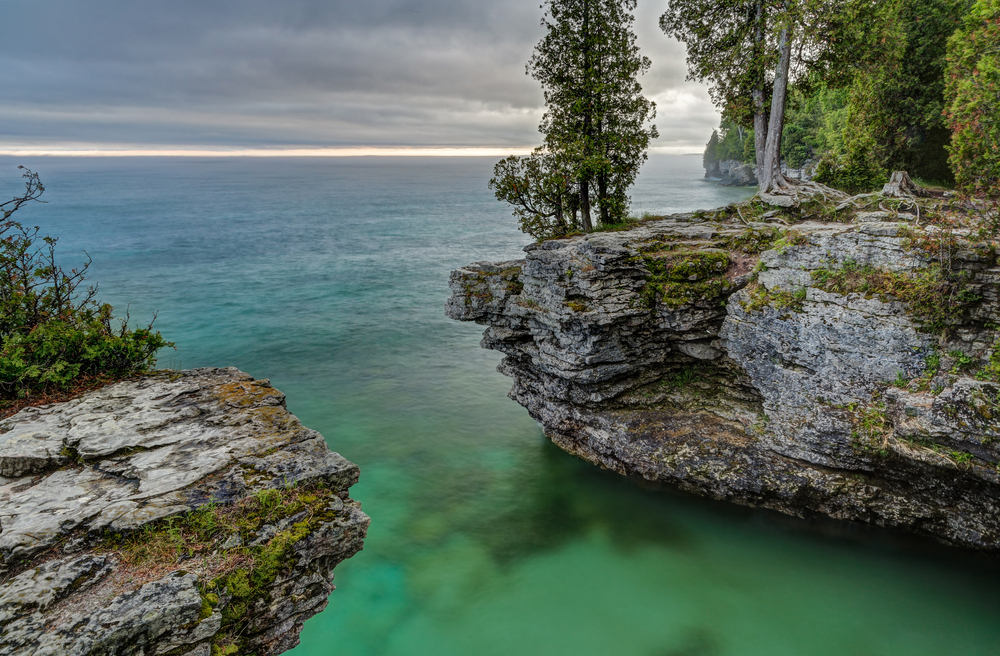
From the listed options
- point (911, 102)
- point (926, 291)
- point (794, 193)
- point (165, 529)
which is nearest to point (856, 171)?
point (911, 102)

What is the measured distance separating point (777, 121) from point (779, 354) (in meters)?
9.90

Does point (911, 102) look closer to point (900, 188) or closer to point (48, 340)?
point (900, 188)

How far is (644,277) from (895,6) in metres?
14.7

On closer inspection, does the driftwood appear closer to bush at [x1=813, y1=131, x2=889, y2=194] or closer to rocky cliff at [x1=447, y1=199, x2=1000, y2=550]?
rocky cliff at [x1=447, y1=199, x2=1000, y2=550]

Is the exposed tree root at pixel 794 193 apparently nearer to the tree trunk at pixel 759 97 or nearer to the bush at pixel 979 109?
the tree trunk at pixel 759 97

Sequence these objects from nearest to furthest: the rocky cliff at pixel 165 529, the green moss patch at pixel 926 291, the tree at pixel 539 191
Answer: the rocky cliff at pixel 165 529 < the green moss patch at pixel 926 291 < the tree at pixel 539 191

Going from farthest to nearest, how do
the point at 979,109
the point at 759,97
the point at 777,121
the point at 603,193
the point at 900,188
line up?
the point at 603,193, the point at 759,97, the point at 777,121, the point at 900,188, the point at 979,109

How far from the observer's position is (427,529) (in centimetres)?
1603

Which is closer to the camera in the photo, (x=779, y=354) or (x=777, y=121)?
(x=779, y=354)

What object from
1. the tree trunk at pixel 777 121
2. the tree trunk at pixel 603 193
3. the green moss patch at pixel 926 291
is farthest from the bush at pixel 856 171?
the green moss patch at pixel 926 291

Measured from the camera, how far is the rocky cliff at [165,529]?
618 cm

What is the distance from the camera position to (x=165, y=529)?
7254 millimetres

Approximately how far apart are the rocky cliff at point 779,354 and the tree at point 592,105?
3.91 metres

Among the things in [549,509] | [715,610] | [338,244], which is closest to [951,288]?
[715,610]
